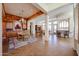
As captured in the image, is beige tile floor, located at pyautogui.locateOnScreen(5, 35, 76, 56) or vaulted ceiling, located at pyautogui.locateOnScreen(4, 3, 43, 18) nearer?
beige tile floor, located at pyautogui.locateOnScreen(5, 35, 76, 56)

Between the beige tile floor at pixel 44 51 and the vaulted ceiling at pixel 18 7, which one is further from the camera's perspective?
the vaulted ceiling at pixel 18 7

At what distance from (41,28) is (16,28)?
242 inches

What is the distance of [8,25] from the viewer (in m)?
8.48

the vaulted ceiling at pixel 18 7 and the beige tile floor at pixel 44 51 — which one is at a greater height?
the vaulted ceiling at pixel 18 7

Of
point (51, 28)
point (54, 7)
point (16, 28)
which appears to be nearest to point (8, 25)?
point (16, 28)

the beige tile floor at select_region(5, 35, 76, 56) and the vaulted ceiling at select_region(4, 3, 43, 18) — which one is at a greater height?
the vaulted ceiling at select_region(4, 3, 43, 18)

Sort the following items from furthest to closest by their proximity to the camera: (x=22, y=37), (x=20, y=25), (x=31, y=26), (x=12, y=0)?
(x=31, y=26)
(x=20, y=25)
(x=22, y=37)
(x=12, y=0)

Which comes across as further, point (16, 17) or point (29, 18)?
point (29, 18)

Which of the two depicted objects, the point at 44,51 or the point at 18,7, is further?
the point at 18,7

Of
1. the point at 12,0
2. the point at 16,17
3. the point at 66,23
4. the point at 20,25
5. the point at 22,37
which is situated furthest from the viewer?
the point at 66,23

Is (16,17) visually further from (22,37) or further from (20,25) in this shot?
(22,37)

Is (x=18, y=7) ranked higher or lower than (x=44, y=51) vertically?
higher

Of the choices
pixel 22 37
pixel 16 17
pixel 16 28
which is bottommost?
pixel 22 37

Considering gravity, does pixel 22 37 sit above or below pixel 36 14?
below
